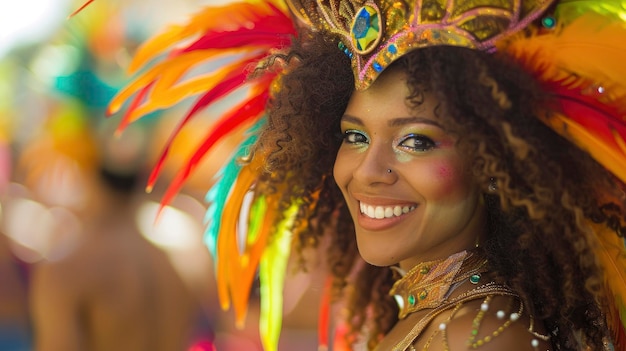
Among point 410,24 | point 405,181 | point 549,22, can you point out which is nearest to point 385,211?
point 405,181

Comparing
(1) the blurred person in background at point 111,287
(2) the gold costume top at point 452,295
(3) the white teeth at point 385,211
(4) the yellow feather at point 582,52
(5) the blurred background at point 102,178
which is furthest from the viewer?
(5) the blurred background at point 102,178

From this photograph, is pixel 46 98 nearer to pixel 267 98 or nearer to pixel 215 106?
pixel 215 106

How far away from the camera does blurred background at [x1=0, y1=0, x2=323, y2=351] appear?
10.5ft

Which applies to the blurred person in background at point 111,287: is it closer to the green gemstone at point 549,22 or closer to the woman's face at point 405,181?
the woman's face at point 405,181

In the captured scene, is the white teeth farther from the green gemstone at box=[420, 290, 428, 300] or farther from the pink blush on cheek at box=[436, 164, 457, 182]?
the green gemstone at box=[420, 290, 428, 300]

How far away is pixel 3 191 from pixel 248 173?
9.53ft

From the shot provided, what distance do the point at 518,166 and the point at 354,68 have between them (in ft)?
1.57

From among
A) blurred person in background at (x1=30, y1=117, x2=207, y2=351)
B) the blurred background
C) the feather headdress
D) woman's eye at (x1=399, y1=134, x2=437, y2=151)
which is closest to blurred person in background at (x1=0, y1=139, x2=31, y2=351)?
the blurred background

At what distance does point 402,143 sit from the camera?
5.81ft

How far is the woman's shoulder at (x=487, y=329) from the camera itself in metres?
1.64

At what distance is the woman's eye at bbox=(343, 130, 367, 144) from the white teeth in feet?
0.55

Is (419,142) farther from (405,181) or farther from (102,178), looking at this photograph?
(102,178)

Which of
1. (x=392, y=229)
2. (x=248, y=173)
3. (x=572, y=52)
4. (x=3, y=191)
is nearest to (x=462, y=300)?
(x=392, y=229)

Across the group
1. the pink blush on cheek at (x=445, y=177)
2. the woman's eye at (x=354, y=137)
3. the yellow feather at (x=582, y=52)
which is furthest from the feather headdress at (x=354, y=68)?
the pink blush on cheek at (x=445, y=177)
